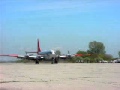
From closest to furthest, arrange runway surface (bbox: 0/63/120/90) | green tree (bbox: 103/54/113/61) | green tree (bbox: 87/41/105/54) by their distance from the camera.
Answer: runway surface (bbox: 0/63/120/90) < green tree (bbox: 103/54/113/61) < green tree (bbox: 87/41/105/54)

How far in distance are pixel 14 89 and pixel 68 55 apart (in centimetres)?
6918

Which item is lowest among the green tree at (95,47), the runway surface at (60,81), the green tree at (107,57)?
the runway surface at (60,81)

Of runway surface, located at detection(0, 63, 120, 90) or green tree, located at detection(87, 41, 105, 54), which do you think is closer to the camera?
runway surface, located at detection(0, 63, 120, 90)

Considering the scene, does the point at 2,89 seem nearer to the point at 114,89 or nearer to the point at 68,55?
the point at 114,89

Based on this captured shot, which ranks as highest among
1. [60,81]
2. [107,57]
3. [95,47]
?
[95,47]

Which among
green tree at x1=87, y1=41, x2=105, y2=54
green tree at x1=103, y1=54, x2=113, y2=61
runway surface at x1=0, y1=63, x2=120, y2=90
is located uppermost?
green tree at x1=87, y1=41, x2=105, y2=54

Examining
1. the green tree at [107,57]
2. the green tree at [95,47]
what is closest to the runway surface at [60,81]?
the green tree at [107,57]

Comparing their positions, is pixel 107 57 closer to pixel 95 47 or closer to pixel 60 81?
pixel 95 47

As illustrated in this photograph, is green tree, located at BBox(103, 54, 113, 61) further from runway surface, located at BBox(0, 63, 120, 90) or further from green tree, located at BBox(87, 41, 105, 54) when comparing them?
runway surface, located at BBox(0, 63, 120, 90)

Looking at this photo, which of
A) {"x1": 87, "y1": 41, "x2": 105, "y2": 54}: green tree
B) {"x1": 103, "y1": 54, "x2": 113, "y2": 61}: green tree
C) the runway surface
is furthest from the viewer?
{"x1": 87, "y1": 41, "x2": 105, "y2": 54}: green tree

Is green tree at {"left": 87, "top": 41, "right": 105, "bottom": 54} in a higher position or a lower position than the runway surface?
higher

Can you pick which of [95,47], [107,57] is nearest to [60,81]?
[95,47]

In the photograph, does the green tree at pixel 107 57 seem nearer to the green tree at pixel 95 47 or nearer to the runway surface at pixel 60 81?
the green tree at pixel 95 47


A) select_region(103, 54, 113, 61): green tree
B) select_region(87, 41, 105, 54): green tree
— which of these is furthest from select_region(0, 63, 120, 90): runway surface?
select_region(87, 41, 105, 54): green tree
